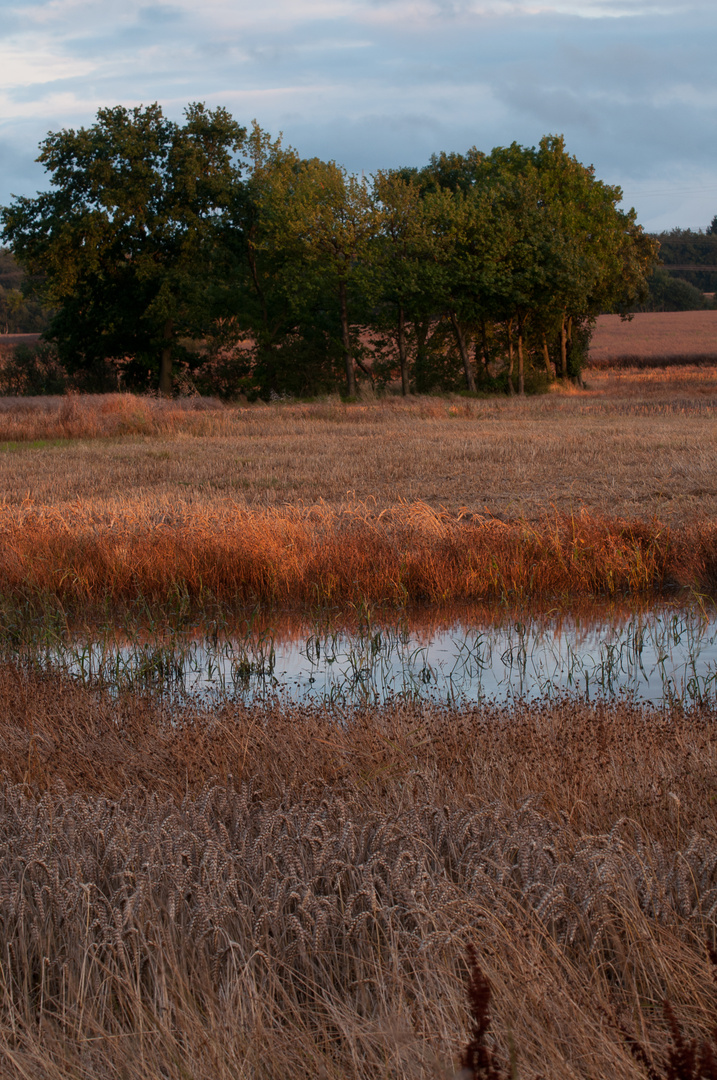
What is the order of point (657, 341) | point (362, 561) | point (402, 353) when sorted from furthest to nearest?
point (657, 341), point (402, 353), point (362, 561)

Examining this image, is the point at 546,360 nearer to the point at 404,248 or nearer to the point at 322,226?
the point at 404,248

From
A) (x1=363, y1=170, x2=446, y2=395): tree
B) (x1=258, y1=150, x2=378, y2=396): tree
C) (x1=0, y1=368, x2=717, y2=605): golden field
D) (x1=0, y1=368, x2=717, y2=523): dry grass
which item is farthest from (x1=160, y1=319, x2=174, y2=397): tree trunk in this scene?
(x1=0, y1=368, x2=717, y2=605): golden field

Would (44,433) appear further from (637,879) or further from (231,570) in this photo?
(637,879)

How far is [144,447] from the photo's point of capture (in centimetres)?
1972

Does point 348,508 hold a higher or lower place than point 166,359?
lower

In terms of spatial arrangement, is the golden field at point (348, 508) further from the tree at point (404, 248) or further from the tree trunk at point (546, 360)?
the tree trunk at point (546, 360)

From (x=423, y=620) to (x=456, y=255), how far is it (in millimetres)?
33638

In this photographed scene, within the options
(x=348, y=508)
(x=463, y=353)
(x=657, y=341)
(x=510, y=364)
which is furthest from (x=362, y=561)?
(x=657, y=341)

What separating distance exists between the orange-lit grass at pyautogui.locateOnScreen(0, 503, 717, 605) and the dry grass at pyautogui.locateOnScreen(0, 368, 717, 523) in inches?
53.5

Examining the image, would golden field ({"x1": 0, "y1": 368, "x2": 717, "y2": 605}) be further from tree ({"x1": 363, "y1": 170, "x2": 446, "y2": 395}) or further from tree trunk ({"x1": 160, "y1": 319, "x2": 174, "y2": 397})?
tree trunk ({"x1": 160, "y1": 319, "x2": 174, "y2": 397})

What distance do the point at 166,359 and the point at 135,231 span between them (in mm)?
5762

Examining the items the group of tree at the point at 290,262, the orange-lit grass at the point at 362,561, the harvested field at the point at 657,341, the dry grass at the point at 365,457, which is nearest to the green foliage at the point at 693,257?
the harvested field at the point at 657,341

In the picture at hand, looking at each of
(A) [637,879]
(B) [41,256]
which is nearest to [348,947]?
(A) [637,879]

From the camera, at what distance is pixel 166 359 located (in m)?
41.0
